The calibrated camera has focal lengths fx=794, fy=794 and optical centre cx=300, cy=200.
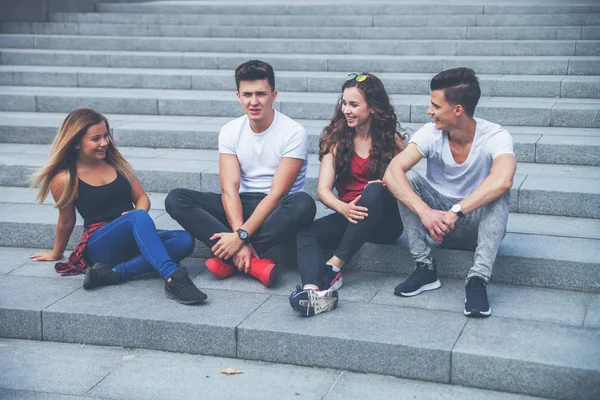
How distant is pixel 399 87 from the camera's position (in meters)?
8.47

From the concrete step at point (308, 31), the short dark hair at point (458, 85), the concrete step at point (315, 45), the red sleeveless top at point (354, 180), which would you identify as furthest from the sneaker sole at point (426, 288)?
the concrete step at point (308, 31)

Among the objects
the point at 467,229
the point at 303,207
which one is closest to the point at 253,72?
the point at 303,207

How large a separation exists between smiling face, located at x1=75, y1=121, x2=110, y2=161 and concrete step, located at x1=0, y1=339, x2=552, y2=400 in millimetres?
1314

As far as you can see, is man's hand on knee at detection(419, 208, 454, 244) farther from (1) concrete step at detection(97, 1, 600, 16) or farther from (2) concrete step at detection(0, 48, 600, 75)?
(1) concrete step at detection(97, 1, 600, 16)

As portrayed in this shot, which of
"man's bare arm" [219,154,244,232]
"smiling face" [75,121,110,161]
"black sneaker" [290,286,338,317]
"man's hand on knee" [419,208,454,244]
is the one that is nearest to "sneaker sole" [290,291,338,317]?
"black sneaker" [290,286,338,317]

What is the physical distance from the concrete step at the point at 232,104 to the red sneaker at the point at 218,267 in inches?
124

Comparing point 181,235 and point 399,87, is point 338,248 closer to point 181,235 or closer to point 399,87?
point 181,235

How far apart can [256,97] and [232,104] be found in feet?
10.5

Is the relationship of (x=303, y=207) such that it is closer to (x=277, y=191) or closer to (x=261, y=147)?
(x=277, y=191)

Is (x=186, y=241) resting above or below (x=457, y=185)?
below

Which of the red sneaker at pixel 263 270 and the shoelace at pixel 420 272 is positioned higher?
the shoelace at pixel 420 272

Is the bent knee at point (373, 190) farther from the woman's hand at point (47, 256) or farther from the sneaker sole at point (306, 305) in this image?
the woman's hand at point (47, 256)

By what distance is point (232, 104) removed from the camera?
8352 mm

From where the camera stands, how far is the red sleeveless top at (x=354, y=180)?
5156 mm
